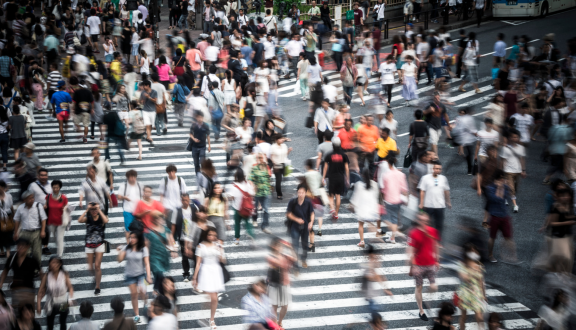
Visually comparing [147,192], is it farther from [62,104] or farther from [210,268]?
[62,104]

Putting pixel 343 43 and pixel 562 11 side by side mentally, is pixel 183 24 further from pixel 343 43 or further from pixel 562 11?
pixel 562 11

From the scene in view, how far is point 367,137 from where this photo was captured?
45.4 feet

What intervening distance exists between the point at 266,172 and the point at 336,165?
144cm

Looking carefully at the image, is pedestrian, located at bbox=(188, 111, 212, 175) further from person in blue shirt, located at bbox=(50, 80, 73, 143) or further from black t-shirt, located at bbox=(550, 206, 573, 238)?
black t-shirt, located at bbox=(550, 206, 573, 238)

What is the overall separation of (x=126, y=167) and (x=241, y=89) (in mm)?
4534

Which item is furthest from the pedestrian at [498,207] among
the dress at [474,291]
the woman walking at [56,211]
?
the woman walking at [56,211]

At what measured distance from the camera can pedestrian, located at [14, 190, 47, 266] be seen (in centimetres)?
1062

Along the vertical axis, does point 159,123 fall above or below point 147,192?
above

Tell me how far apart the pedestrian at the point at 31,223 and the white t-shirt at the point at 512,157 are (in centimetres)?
907

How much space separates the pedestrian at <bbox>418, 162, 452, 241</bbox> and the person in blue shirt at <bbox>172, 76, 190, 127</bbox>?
31.4 ft

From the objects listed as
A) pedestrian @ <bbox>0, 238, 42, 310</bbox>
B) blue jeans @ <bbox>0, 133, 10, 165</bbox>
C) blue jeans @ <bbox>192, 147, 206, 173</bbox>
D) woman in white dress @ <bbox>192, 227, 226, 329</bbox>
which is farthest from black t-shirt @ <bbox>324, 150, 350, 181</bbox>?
blue jeans @ <bbox>0, 133, 10, 165</bbox>

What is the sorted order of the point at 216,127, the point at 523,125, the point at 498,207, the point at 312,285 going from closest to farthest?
the point at 312,285, the point at 498,207, the point at 523,125, the point at 216,127

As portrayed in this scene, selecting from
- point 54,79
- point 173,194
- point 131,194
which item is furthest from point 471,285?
point 54,79

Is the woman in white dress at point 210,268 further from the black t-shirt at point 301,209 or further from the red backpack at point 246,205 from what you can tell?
the red backpack at point 246,205
